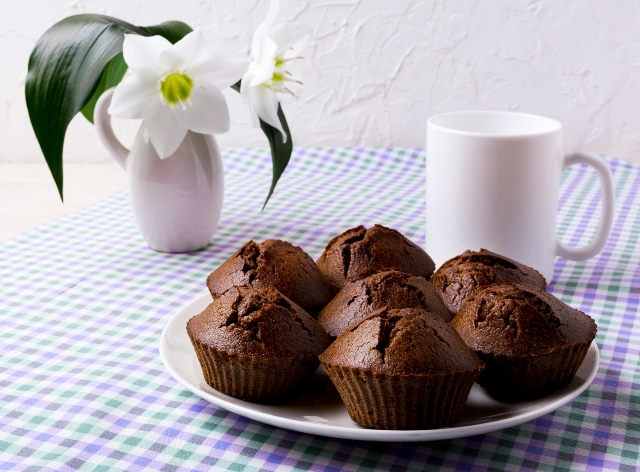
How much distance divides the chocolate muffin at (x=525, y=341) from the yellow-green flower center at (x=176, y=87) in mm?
581

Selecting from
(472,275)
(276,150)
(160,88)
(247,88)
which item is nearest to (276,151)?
(276,150)

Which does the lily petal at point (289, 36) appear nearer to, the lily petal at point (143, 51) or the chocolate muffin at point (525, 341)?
the lily petal at point (143, 51)

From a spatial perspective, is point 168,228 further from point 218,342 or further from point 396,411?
point 396,411

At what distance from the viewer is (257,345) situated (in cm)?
80

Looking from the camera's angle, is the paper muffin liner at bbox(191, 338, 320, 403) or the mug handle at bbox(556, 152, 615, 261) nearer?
the paper muffin liner at bbox(191, 338, 320, 403)

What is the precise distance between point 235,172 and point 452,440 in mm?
1219

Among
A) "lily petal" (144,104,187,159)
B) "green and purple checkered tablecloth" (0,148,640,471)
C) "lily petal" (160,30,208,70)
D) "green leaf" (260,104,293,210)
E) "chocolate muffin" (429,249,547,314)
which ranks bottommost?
"green and purple checkered tablecloth" (0,148,640,471)

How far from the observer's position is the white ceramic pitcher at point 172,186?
132 centimetres

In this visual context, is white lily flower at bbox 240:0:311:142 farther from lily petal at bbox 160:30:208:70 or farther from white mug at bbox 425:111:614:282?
white mug at bbox 425:111:614:282

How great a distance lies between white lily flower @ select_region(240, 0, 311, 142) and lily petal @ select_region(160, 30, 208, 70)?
100mm

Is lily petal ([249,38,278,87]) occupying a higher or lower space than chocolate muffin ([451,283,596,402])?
higher

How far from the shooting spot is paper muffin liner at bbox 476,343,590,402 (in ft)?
2.56

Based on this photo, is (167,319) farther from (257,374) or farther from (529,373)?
(529,373)

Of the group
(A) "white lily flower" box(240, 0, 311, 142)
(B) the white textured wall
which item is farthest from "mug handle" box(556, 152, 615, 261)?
(B) the white textured wall
